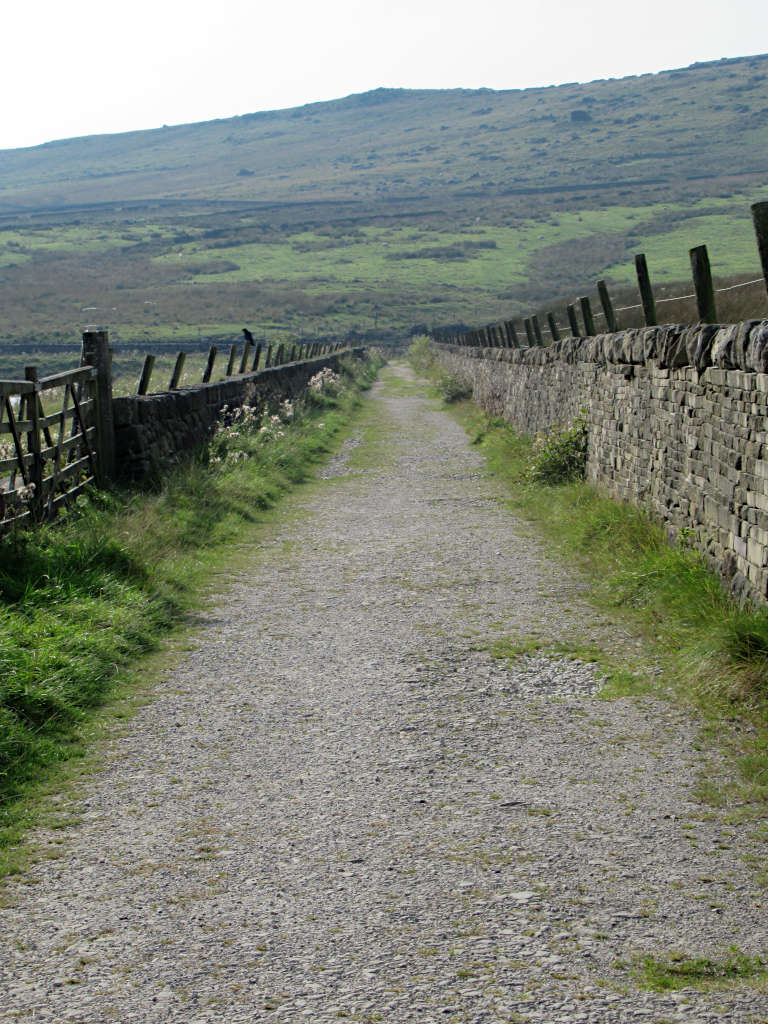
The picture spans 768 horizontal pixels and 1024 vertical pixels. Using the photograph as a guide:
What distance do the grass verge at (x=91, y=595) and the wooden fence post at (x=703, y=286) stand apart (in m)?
4.26

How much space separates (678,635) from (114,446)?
6.53m

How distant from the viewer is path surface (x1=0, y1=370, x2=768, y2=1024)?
3.01 metres

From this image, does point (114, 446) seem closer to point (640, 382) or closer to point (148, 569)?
point (148, 569)

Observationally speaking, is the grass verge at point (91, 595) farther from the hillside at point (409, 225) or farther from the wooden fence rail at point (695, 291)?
the hillside at point (409, 225)

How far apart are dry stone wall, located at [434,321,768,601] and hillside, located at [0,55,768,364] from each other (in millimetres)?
52664

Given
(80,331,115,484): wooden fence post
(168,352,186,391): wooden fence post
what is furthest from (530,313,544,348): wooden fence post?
(80,331,115,484): wooden fence post

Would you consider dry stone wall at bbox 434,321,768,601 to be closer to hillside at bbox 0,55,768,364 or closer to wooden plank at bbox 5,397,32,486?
wooden plank at bbox 5,397,32,486

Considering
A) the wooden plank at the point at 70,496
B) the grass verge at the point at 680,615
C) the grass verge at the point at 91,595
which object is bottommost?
the grass verge at the point at 680,615

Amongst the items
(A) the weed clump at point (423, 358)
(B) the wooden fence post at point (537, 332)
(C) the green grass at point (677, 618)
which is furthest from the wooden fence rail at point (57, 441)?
(A) the weed clump at point (423, 358)

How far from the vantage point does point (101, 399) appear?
34.6ft

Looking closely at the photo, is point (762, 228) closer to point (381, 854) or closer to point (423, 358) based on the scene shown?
point (381, 854)

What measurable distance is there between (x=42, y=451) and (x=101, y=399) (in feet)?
6.35

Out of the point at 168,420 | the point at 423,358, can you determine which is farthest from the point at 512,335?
the point at 423,358

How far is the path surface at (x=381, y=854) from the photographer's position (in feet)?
9.89
